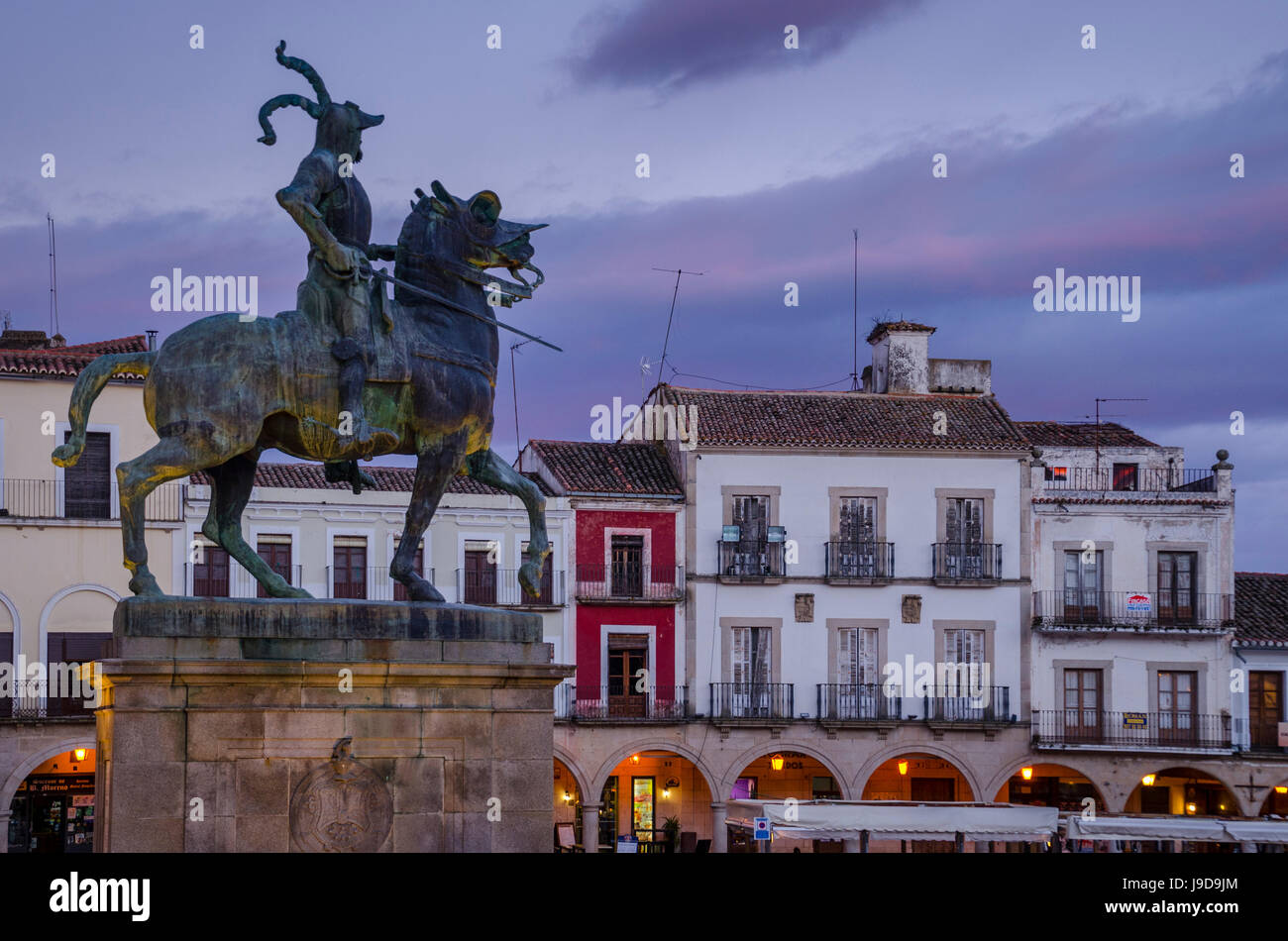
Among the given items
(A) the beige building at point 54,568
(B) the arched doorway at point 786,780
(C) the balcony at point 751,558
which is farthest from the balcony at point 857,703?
(A) the beige building at point 54,568

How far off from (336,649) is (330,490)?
3025 centimetres

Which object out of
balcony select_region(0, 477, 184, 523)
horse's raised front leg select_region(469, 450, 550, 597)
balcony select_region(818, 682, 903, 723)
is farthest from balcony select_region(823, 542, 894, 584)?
horse's raised front leg select_region(469, 450, 550, 597)

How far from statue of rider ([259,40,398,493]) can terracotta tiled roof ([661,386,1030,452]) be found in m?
32.3

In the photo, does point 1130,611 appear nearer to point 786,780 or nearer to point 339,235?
point 786,780

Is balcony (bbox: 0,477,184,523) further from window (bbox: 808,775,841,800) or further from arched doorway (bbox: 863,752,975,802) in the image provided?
arched doorway (bbox: 863,752,975,802)

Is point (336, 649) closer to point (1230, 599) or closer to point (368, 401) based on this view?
point (368, 401)

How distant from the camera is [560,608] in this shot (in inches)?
1650

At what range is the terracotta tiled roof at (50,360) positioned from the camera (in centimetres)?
3753

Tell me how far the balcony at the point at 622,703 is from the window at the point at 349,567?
203 inches

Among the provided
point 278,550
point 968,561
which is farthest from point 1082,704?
point 278,550

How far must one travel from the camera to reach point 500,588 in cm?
4156

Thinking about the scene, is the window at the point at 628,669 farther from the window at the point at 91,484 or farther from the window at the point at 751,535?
the window at the point at 91,484

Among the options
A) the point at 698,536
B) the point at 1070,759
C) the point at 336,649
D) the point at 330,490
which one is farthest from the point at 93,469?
the point at 336,649

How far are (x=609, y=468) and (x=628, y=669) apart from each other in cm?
487
